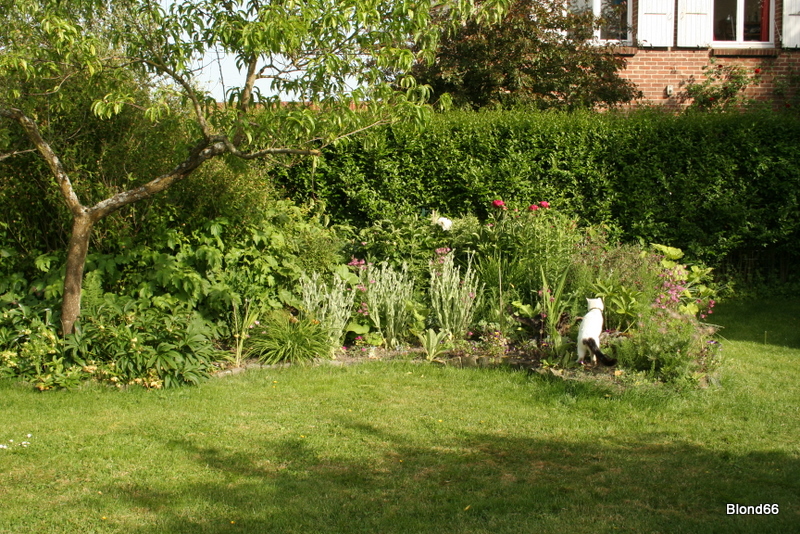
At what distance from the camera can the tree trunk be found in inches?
233

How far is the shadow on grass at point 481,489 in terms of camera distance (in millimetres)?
3457

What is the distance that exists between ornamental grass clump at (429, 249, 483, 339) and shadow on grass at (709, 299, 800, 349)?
3.01 meters

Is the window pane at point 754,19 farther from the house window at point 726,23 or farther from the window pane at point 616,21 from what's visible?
the window pane at point 616,21

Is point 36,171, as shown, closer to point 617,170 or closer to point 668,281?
point 668,281

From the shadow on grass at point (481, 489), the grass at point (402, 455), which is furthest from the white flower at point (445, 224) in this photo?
the shadow on grass at point (481, 489)

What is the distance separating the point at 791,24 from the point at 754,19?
635 millimetres

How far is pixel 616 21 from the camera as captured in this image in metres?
13.3

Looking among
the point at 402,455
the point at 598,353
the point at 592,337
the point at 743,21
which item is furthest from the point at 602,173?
the point at 402,455

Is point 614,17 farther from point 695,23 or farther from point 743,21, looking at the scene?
point 743,21

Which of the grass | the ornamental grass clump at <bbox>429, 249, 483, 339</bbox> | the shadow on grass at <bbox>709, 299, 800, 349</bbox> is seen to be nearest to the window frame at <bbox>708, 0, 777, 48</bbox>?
the shadow on grass at <bbox>709, 299, 800, 349</bbox>

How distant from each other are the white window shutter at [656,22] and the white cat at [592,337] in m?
8.61

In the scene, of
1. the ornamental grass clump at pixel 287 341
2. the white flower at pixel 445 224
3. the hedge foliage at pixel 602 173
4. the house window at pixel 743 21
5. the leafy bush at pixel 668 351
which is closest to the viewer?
the leafy bush at pixel 668 351

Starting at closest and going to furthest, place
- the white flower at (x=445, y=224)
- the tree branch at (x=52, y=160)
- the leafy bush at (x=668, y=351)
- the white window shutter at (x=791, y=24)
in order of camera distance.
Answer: the leafy bush at (x=668, y=351) → the tree branch at (x=52, y=160) → the white flower at (x=445, y=224) → the white window shutter at (x=791, y=24)

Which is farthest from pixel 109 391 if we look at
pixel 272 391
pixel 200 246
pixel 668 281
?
pixel 668 281
